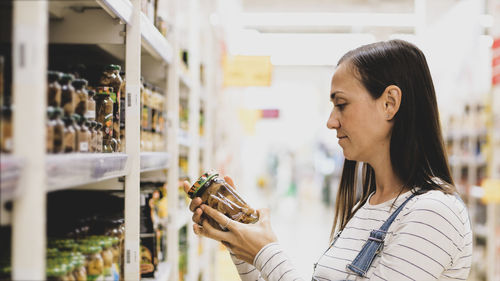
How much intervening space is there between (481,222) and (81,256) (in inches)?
257

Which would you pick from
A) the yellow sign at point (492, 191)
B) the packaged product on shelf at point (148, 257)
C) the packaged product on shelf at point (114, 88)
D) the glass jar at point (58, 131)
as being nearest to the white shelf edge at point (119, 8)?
the packaged product on shelf at point (114, 88)

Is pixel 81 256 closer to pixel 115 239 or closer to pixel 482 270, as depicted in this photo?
pixel 115 239

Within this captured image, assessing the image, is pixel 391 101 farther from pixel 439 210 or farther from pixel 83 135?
pixel 83 135

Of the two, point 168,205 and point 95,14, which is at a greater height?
point 95,14

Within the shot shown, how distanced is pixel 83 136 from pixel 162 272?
111cm

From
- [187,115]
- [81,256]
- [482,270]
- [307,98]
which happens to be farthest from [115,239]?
[307,98]

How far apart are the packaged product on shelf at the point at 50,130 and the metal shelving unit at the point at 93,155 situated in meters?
0.04

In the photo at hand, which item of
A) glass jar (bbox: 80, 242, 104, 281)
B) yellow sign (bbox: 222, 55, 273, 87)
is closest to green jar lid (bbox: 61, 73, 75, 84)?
glass jar (bbox: 80, 242, 104, 281)

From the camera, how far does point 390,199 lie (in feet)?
5.18

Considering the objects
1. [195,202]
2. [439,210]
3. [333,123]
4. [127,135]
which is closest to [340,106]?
[333,123]

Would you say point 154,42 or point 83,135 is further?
point 154,42

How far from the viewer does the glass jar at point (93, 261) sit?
1.40 metres

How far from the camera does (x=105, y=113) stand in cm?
155

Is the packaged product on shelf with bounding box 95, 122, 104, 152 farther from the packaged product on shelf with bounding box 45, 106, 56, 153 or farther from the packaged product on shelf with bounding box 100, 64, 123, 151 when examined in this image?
the packaged product on shelf with bounding box 45, 106, 56, 153
